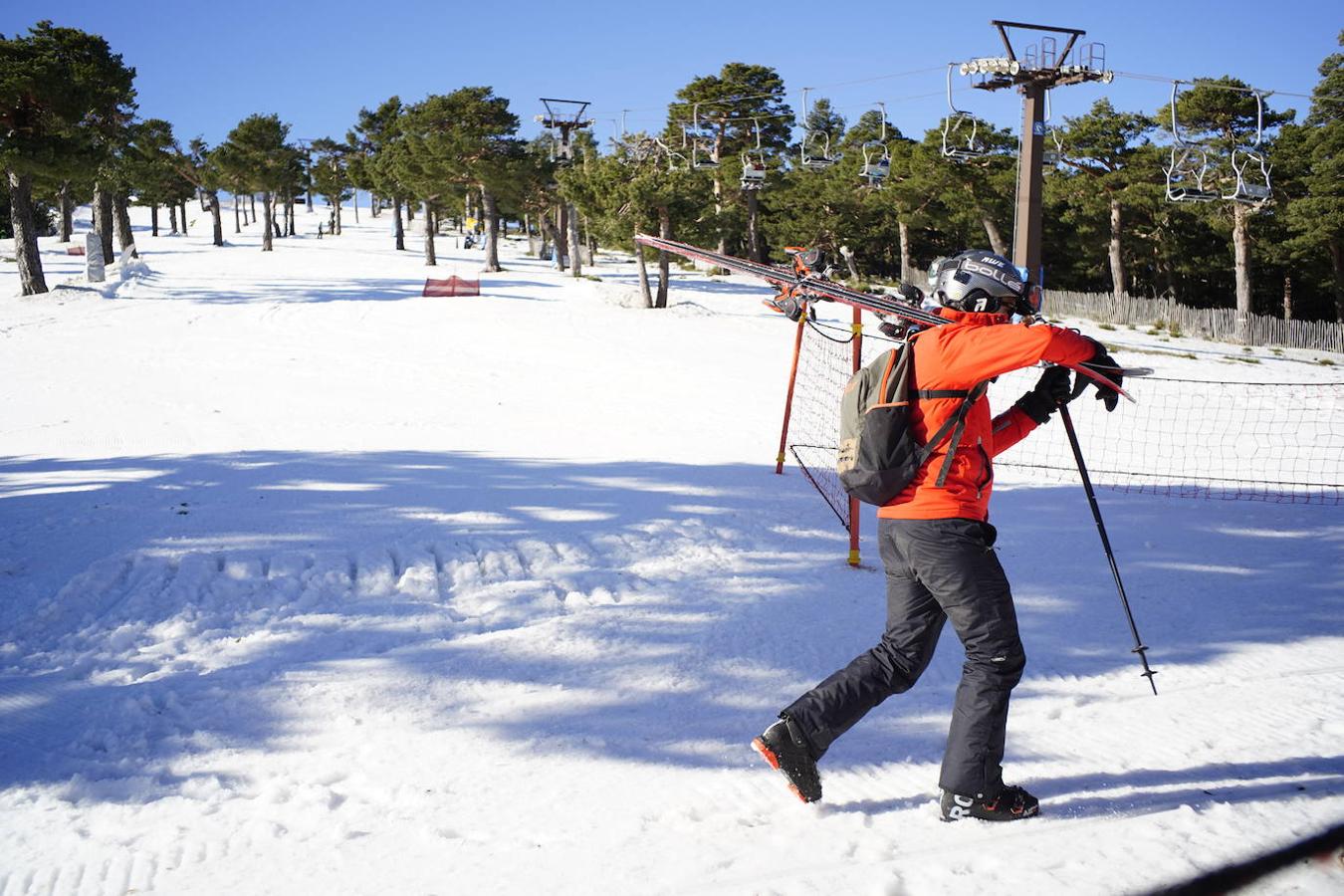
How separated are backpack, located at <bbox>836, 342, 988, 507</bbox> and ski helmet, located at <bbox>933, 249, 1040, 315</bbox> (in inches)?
13.2

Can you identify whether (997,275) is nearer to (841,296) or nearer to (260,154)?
(841,296)

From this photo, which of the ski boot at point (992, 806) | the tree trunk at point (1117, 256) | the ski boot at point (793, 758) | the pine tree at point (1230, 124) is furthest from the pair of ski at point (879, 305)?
the tree trunk at point (1117, 256)

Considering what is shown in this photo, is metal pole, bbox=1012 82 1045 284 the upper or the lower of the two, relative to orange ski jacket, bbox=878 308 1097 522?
upper

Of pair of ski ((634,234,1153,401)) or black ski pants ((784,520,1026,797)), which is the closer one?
black ski pants ((784,520,1026,797))

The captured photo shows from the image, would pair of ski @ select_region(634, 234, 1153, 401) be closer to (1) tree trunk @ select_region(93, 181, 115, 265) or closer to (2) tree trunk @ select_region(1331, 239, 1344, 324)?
(2) tree trunk @ select_region(1331, 239, 1344, 324)

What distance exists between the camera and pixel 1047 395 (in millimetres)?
3332

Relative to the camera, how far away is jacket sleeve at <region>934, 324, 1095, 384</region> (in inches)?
114

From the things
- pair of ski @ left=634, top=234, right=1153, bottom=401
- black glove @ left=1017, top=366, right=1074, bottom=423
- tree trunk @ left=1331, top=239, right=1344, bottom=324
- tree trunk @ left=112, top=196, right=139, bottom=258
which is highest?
tree trunk @ left=112, top=196, right=139, bottom=258

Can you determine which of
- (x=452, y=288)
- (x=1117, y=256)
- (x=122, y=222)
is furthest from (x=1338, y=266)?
(x=122, y=222)

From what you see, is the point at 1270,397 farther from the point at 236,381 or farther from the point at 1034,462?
the point at 236,381

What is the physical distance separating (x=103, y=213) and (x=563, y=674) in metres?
41.5

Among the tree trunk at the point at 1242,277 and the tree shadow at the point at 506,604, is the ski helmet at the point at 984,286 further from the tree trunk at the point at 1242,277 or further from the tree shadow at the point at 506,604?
the tree trunk at the point at 1242,277

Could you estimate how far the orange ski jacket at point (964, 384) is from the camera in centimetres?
292

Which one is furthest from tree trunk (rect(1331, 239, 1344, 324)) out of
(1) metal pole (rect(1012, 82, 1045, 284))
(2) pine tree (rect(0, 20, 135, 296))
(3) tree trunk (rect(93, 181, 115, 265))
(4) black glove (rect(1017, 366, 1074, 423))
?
(3) tree trunk (rect(93, 181, 115, 265))
